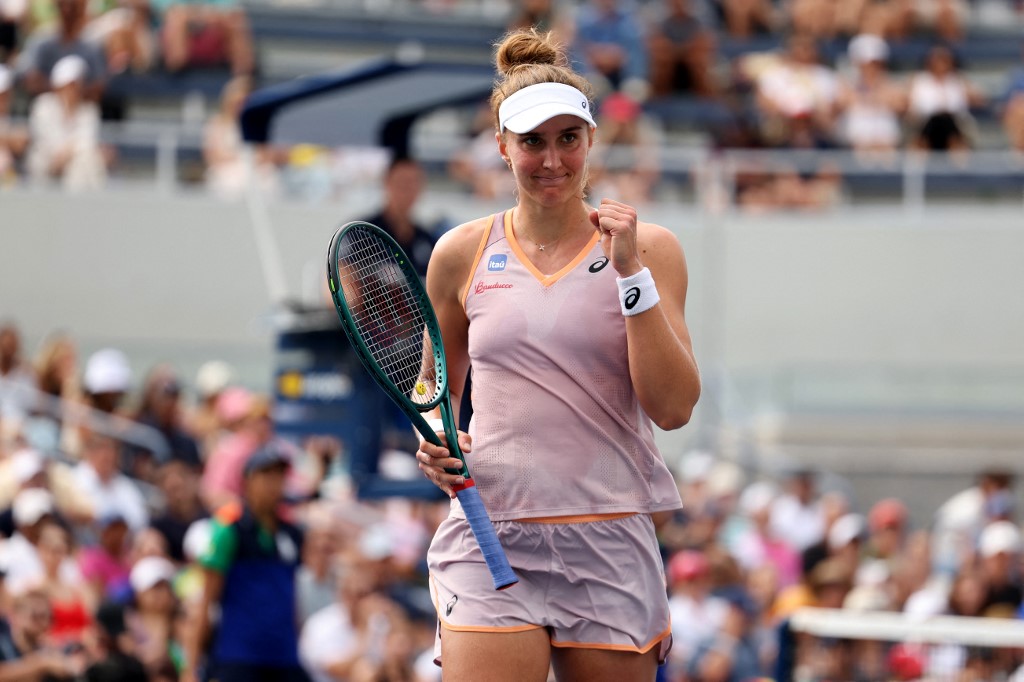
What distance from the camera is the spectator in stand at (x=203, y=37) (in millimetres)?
16078

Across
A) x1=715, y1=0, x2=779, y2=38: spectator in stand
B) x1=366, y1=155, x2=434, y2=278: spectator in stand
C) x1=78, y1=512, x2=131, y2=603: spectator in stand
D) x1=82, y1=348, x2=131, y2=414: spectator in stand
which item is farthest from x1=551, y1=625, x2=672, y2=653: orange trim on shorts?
x1=715, y1=0, x2=779, y2=38: spectator in stand

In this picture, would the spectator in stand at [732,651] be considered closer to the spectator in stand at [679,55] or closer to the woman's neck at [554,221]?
the woman's neck at [554,221]

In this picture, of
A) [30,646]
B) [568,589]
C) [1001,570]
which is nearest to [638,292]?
[568,589]

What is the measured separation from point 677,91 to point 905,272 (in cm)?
292

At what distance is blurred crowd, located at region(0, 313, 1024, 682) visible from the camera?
304 inches

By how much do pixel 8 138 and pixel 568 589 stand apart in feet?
40.1

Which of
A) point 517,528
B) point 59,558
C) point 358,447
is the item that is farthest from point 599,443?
point 59,558

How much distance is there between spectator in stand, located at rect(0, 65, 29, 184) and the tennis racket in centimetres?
1135

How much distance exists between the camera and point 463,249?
4.05 m

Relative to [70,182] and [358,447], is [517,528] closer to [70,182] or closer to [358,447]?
[358,447]

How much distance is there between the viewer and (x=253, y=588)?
7723 mm

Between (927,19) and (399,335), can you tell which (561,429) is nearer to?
(399,335)

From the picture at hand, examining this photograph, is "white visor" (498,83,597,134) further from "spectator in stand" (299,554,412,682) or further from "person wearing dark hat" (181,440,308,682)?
"spectator in stand" (299,554,412,682)

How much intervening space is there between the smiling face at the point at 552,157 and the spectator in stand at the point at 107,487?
6.91 m
